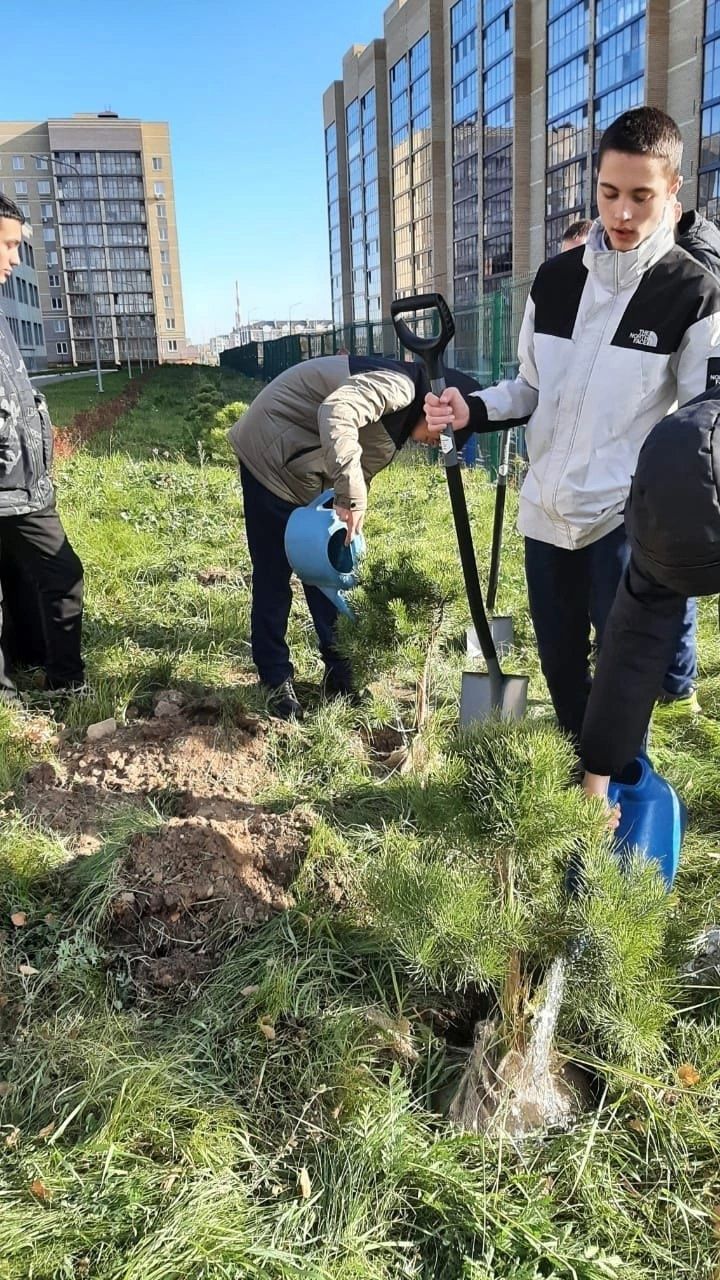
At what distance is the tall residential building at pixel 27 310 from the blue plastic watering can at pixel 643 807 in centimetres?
5635

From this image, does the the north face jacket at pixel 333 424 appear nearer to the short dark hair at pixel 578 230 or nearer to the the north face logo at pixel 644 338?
the the north face logo at pixel 644 338

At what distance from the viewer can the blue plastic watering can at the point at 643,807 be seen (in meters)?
1.90

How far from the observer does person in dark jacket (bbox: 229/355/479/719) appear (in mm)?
2715

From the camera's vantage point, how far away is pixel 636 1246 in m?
1.41

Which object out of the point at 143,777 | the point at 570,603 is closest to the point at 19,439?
the point at 143,777

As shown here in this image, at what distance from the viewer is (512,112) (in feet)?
115

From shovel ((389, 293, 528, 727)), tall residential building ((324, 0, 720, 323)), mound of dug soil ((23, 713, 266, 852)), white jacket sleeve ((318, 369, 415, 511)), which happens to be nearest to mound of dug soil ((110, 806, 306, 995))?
mound of dug soil ((23, 713, 266, 852))

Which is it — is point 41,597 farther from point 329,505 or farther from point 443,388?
point 443,388

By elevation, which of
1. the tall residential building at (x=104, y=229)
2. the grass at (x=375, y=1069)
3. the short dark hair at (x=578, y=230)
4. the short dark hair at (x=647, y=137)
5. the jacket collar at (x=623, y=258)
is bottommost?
the grass at (x=375, y=1069)

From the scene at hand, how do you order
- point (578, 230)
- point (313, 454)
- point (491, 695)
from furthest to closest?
1. point (578, 230)
2. point (313, 454)
3. point (491, 695)

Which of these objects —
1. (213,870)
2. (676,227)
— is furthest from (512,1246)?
(676,227)

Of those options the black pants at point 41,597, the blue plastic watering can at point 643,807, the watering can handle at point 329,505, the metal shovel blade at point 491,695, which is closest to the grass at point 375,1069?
the blue plastic watering can at point 643,807

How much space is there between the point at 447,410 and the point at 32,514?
176 cm

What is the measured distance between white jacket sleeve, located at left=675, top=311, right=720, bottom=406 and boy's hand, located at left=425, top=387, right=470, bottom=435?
52 cm
